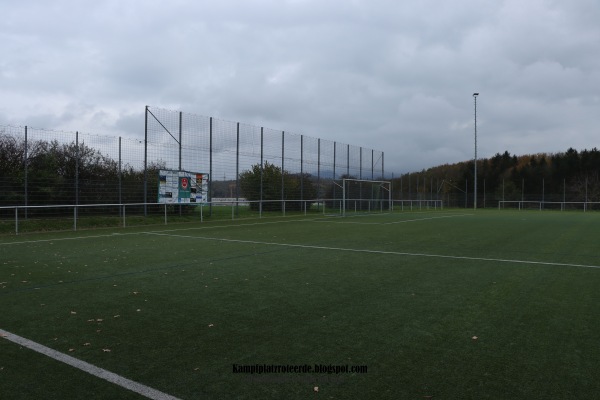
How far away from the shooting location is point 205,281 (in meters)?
6.04

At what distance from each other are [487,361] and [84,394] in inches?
107

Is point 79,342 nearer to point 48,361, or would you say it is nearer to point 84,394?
point 48,361

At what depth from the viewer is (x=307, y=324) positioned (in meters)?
4.11

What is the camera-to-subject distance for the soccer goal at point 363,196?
28.9 m

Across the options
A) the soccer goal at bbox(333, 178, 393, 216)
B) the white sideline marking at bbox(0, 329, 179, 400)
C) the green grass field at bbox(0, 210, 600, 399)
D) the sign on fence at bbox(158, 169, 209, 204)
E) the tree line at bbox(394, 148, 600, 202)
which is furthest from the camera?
the tree line at bbox(394, 148, 600, 202)

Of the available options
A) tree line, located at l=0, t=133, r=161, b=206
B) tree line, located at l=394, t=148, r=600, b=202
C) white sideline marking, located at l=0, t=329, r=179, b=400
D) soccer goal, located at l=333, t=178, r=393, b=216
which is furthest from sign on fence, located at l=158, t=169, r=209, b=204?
tree line, located at l=394, t=148, r=600, b=202

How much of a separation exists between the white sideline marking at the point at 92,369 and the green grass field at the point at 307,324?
0.05 m

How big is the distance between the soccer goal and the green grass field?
2052 centimetres

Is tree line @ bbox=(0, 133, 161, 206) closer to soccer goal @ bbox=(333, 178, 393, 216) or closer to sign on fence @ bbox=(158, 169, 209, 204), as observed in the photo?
sign on fence @ bbox=(158, 169, 209, 204)

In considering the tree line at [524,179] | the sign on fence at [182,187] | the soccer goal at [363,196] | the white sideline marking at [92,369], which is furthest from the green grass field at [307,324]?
the tree line at [524,179]

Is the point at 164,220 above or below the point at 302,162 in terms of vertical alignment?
below

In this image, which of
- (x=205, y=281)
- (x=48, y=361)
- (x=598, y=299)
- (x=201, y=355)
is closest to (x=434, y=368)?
(x=201, y=355)

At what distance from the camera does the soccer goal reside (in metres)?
28.9

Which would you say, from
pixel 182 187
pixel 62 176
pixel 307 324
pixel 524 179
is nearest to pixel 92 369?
pixel 307 324
